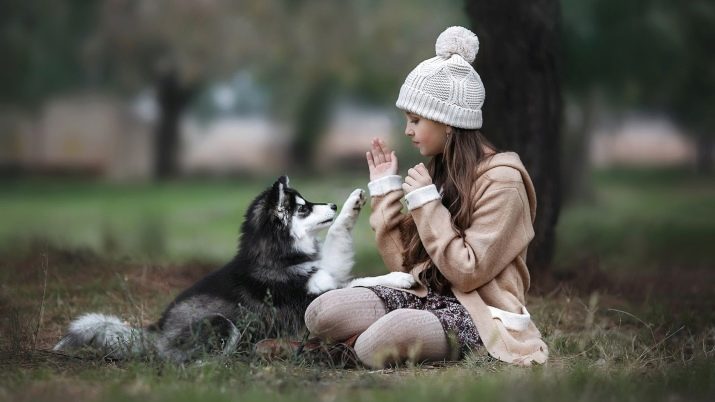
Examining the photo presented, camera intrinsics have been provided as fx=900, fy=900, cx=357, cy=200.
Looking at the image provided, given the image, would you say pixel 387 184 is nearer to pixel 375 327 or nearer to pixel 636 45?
pixel 375 327

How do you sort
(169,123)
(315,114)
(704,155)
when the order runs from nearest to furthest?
(169,123) → (315,114) → (704,155)

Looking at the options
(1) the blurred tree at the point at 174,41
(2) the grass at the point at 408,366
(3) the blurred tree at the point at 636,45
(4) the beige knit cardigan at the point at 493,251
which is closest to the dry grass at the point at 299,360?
(2) the grass at the point at 408,366

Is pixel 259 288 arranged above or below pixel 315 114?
above

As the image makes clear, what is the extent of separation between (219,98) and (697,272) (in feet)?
59.9

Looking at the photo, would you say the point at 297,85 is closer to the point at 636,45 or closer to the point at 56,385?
the point at 636,45

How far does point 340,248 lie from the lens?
4.98m

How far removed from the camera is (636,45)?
36.7 ft

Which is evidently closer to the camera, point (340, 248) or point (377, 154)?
point (377, 154)

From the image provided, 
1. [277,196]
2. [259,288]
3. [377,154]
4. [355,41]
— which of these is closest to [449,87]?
[377,154]

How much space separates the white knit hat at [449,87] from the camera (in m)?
4.30

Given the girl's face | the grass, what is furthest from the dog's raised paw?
the grass

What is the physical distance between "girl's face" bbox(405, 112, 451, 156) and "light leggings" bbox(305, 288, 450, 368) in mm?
783

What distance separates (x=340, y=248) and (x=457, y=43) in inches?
52.1

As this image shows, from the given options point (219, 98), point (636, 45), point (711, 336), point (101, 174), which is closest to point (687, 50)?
point (636, 45)
